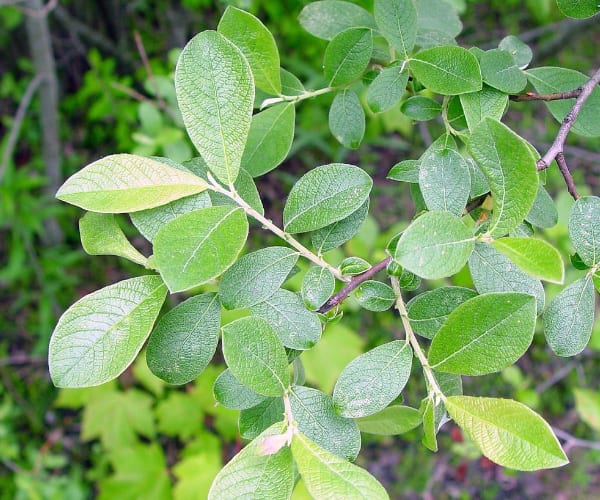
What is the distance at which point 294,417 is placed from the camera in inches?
24.0

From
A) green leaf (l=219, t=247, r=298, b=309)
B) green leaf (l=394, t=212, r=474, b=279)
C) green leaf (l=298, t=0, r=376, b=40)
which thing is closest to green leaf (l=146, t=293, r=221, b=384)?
green leaf (l=219, t=247, r=298, b=309)

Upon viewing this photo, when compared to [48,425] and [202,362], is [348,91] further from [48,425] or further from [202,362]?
[48,425]

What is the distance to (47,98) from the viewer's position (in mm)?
2203

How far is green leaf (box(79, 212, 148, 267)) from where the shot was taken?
637 millimetres

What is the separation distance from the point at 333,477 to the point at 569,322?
304 millimetres

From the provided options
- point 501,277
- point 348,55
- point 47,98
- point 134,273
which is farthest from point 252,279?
point 134,273

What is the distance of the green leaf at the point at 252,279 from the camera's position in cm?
62

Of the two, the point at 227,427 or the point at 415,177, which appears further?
the point at 227,427

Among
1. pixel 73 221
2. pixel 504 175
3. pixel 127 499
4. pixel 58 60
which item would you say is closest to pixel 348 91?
pixel 504 175

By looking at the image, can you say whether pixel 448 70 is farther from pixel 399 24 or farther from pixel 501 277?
pixel 501 277

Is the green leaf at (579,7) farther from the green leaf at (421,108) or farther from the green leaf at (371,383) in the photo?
the green leaf at (371,383)

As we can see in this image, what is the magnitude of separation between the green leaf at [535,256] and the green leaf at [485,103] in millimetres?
210

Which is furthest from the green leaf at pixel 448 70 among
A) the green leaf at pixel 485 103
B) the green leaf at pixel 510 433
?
the green leaf at pixel 510 433

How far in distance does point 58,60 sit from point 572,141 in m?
2.59
